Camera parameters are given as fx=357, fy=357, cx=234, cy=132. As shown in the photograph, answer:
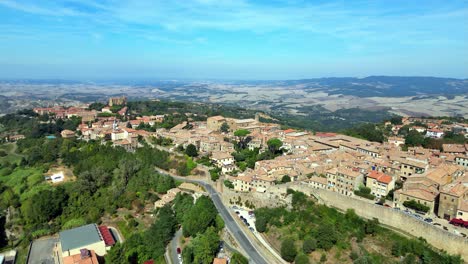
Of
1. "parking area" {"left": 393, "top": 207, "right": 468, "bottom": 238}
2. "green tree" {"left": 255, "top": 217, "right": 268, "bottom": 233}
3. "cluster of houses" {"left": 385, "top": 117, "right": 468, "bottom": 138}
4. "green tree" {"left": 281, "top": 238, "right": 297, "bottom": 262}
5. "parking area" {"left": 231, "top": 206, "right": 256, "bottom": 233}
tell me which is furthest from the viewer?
"cluster of houses" {"left": 385, "top": 117, "right": 468, "bottom": 138}

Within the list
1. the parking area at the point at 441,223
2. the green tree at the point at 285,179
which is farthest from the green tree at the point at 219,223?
the parking area at the point at 441,223

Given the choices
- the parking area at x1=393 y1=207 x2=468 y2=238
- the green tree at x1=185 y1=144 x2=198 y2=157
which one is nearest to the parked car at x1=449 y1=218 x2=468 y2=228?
the parking area at x1=393 y1=207 x2=468 y2=238

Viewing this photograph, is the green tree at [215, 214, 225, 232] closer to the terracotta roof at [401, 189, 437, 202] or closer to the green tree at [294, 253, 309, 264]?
the green tree at [294, 253, 309, 264]

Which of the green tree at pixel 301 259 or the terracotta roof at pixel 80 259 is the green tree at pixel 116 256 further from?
the green tree at pixel 301 259

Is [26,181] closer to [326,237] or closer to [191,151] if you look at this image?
[191,151]

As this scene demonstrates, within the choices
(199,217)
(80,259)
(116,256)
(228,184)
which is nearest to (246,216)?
(228,184)

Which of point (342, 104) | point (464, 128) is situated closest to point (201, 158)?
point (464, 128)
